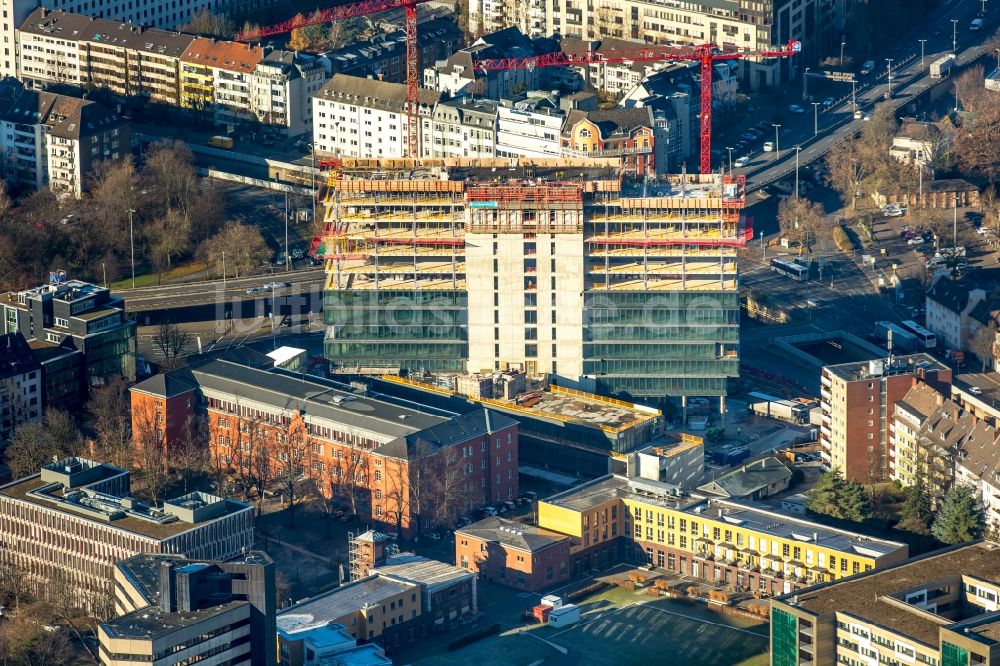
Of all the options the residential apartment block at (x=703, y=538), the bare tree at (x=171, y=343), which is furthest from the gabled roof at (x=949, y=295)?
the bare tree at (x=171, y=343)

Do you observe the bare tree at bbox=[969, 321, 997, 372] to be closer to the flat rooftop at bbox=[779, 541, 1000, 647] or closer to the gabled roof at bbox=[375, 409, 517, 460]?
the gabled roof at bbox=[375, 409, 517, 460]

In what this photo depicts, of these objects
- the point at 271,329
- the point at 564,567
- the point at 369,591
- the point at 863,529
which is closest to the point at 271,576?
the point at 369,591

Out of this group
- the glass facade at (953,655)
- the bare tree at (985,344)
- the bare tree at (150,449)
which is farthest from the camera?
the bare tree at (985,344)

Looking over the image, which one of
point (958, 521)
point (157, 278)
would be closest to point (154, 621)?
point (958, 521)

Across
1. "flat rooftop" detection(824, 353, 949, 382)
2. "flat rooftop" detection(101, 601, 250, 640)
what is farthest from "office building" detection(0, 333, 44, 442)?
"flat rooftop" detection(824, 353, 949, 382)

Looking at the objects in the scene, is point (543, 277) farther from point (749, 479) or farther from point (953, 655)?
point (953, 655)

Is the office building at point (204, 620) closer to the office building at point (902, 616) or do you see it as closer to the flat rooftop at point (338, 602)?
the flat rooftop at point (338, 602)

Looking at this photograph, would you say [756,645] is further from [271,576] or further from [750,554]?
[271,576]
